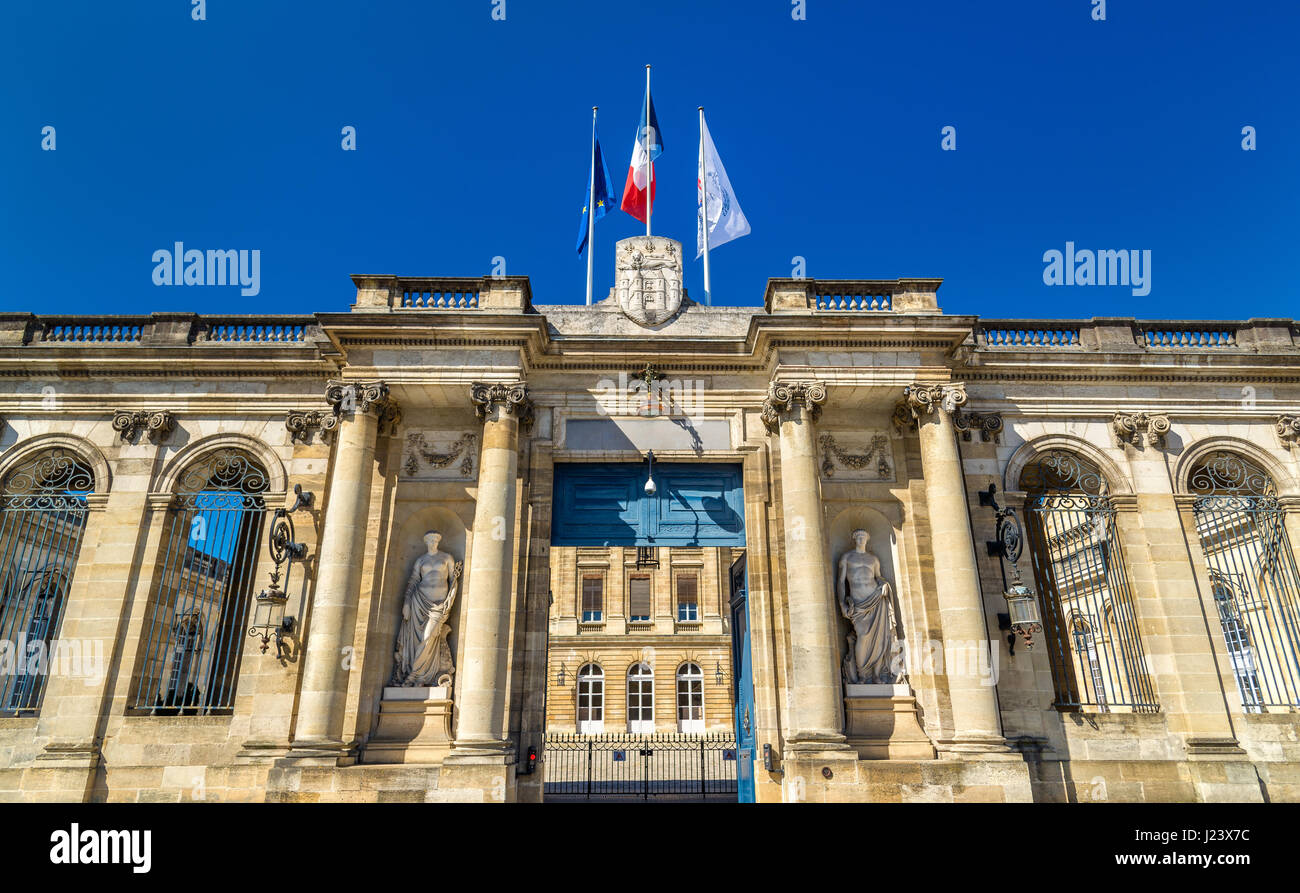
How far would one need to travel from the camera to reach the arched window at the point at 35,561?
12.0 m

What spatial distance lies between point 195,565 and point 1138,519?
1627cm

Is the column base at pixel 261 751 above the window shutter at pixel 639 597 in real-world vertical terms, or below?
below

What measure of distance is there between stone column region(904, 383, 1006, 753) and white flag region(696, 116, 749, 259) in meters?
5.45

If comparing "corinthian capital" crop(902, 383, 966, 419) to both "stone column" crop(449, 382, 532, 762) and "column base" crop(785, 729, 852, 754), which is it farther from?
"stone column" crop(449, 382, 532, 762)

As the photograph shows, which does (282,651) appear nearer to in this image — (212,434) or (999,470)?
(212,434)

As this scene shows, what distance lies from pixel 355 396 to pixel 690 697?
23032mm

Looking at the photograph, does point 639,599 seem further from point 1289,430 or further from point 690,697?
point 1289,430

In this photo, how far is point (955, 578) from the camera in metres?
10.8

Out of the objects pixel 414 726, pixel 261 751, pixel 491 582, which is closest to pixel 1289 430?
pixel 491 582

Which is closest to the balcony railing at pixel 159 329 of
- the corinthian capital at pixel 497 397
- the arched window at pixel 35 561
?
the arched window at pixel 35 561

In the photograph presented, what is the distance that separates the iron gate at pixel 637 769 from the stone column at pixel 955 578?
6.91m

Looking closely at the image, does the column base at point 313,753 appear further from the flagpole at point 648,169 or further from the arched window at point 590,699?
the arched window at point 590,699

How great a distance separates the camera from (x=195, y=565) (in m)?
13.2

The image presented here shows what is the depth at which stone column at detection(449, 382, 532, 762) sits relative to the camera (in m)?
10.1
